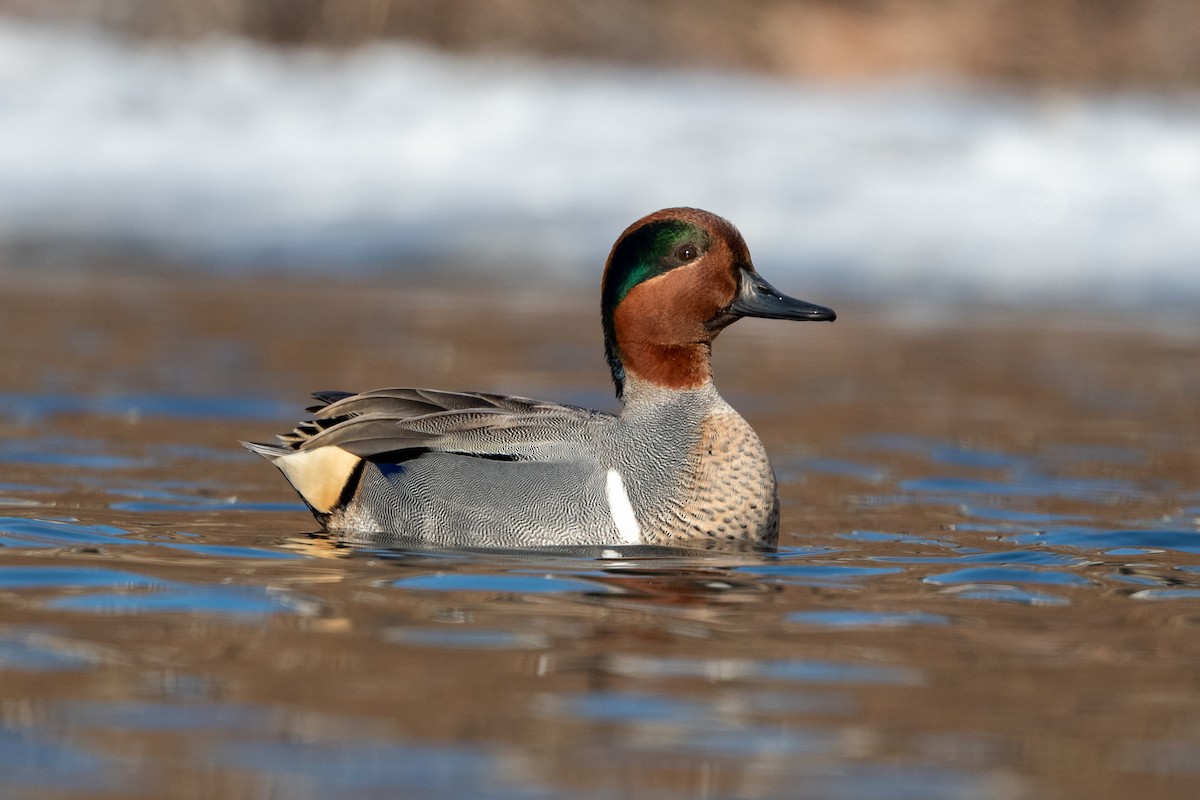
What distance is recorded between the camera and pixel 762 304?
5762 mm

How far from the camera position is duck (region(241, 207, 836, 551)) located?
538 centimetres

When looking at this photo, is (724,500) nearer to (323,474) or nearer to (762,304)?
(762,304)

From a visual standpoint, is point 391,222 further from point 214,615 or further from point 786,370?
point 214,615

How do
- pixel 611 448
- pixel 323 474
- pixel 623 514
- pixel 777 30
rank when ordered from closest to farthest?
pixel 623 514 → pixel 611 448 → pixel 323 474 → pixel 777 30

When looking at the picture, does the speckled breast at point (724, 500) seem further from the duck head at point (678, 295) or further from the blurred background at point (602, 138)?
the blurred background at point (602, 138)

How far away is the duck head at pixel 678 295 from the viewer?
5.69 metres

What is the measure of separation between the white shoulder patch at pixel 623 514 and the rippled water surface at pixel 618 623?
0.17m

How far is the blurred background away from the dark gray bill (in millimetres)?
7001

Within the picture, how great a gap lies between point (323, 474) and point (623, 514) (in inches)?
36.1

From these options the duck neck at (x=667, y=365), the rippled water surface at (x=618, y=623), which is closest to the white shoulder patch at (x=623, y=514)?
the rippled water surface at (x=618, y=623)

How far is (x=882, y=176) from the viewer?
16.4m

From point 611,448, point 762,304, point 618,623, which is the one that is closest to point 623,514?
point 611,448

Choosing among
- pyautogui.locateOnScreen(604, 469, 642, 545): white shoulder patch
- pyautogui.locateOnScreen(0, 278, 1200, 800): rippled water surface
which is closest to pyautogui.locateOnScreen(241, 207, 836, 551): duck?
pyautogui.locateOnScreen(604, 469, 642, 545): white shoulder patch

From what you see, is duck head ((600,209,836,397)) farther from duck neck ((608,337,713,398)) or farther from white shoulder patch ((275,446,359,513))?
white shoulder patch ((275,446,359,513))
